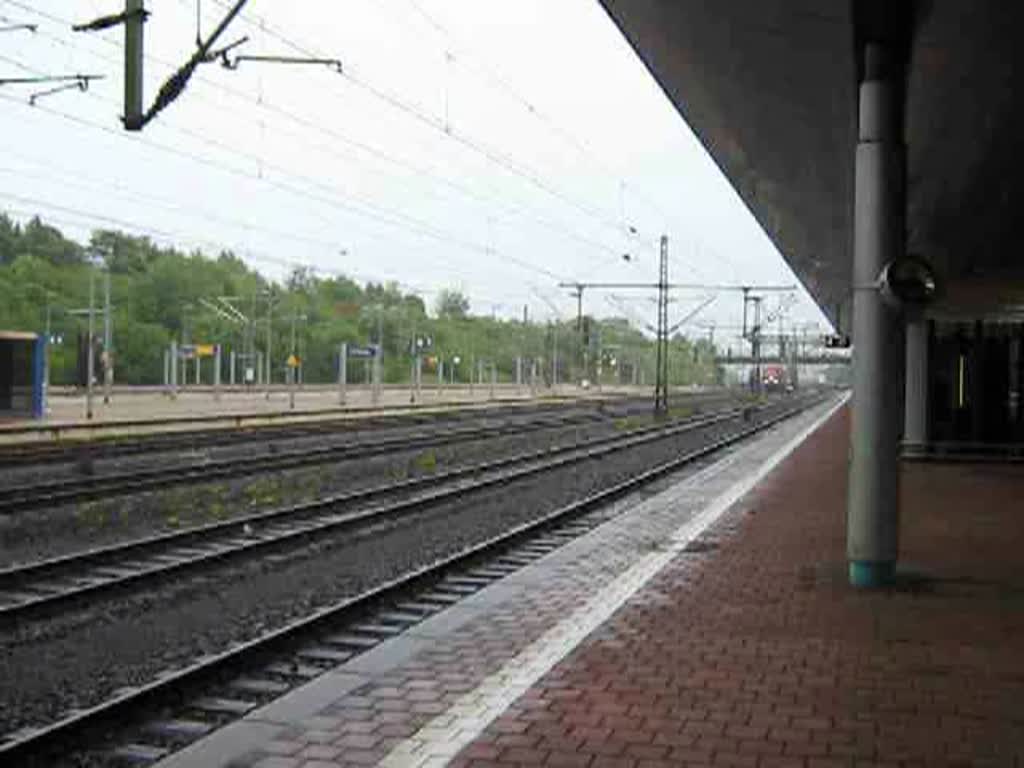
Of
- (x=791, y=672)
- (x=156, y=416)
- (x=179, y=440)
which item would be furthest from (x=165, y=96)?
(x=156, y=416)

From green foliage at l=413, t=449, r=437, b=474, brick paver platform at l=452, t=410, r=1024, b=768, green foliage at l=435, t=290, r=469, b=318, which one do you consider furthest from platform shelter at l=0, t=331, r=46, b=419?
green foliage at l=435, t=290, r=469, b=318

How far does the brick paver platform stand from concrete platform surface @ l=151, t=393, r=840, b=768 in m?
0.06

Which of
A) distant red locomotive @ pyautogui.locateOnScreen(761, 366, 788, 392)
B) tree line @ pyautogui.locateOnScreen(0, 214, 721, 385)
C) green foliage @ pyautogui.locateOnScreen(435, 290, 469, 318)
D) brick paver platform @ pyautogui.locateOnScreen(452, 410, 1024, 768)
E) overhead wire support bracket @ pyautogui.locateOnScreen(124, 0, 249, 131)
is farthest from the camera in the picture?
distant red locomotive @ pyautogui.locateOnScreen(761, 366, 788, 392)

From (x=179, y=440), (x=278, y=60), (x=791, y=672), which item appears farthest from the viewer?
(x=179, y=440)

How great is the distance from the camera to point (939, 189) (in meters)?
15.6

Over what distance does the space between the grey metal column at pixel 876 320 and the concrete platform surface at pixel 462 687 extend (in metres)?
1.80

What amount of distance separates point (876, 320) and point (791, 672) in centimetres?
315

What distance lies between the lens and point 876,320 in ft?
27.8

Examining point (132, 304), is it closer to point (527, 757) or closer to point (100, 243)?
point (100, 243)

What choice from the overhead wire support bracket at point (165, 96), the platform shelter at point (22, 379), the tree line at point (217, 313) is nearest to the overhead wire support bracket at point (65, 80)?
the overhead wire support bracket at point (165, 96)

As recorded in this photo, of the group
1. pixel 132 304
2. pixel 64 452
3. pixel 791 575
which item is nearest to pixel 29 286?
pixel 132 304

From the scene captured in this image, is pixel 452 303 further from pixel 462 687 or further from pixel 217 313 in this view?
pixel 462 687

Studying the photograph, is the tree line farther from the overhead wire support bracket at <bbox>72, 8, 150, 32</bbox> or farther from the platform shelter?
the overhead wire support bracket at <bbox>72, 8, 150, 32</bbox>

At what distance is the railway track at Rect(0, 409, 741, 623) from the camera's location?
9336 mm
